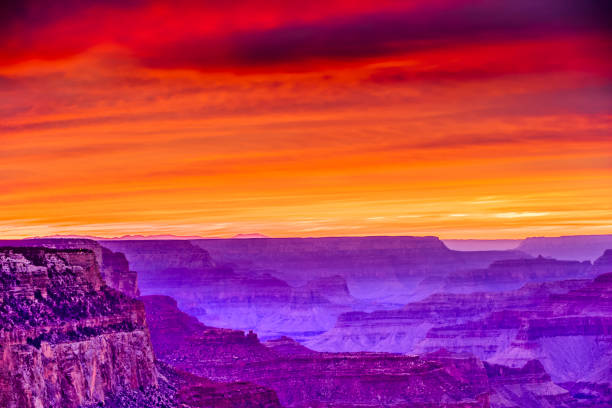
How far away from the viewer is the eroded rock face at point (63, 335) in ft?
201

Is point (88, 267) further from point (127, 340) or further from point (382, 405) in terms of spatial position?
point (382, 405)

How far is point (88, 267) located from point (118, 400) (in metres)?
9.57

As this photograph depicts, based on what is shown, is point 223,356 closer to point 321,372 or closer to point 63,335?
point 321,372

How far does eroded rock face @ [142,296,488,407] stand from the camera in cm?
12231

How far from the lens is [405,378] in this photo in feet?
407

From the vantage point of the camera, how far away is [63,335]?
216ft

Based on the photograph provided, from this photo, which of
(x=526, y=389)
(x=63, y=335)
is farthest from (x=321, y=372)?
(x=63, y=335)

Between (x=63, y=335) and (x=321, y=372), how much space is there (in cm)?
6550

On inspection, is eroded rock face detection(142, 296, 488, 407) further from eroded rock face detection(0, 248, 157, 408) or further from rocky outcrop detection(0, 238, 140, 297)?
eroded rock face detection(0, 248, 157, 408)

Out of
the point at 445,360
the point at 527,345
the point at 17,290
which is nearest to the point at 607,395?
the point at 445,360

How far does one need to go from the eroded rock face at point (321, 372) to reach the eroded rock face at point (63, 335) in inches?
1763

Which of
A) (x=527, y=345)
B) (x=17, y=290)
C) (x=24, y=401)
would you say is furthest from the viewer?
(x=527, y=345)

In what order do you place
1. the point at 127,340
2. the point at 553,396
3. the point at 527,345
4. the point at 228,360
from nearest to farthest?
the point at 127,340
the point at 228,360
the point at 553,396
the point at 527,345

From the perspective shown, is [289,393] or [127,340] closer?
[127,340]
